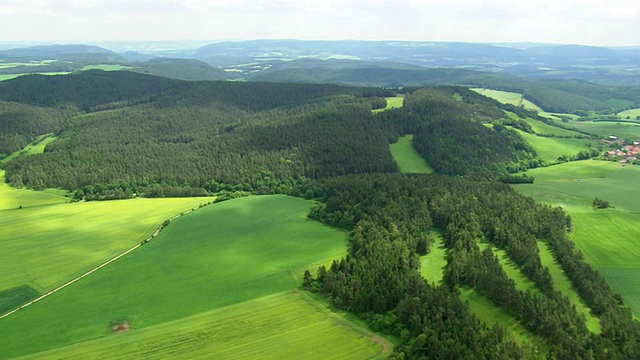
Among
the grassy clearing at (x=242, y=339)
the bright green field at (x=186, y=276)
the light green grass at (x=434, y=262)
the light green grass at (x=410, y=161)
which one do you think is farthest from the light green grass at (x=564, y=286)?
the light green grass at (x=410, y=161)

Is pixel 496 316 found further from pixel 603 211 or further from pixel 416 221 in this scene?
pixel 603 211

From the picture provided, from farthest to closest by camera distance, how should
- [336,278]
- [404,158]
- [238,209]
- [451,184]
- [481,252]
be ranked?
1. [404,158]
2. [451,184]
3. [238,209]
4. [481,252]
5. [336,278]

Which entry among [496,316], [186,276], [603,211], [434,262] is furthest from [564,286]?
[186,276]

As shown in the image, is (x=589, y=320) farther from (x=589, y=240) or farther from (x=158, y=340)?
(x=158, y=340)

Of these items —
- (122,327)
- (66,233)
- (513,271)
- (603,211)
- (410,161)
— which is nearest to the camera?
(122,327)

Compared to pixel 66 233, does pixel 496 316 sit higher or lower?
higher

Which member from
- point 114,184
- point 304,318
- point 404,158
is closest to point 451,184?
point 404,158

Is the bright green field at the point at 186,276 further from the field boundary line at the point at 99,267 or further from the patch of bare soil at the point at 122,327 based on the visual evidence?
the field boundary line at the point at 99,267
